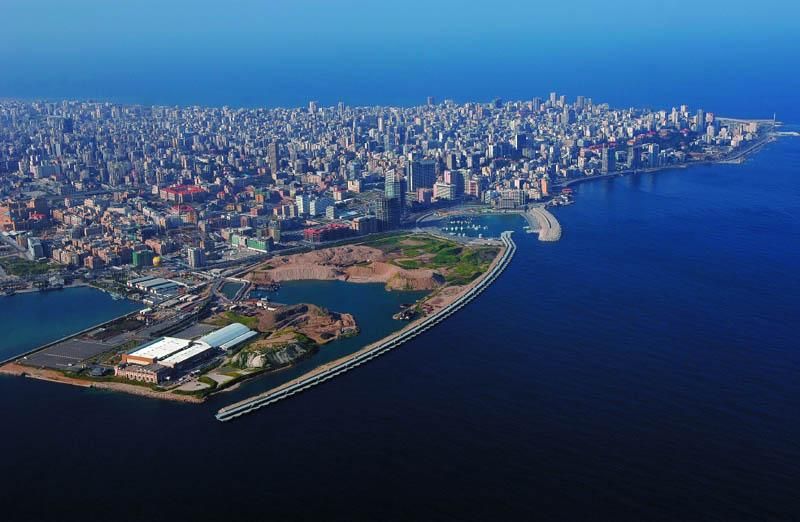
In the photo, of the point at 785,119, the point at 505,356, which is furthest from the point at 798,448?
the point at 785,119

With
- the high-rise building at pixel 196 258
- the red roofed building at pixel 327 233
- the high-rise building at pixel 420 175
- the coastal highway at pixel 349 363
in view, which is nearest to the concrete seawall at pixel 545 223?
the coastal highway at pixel 349 363

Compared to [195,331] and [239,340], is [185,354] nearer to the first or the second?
[239,340]

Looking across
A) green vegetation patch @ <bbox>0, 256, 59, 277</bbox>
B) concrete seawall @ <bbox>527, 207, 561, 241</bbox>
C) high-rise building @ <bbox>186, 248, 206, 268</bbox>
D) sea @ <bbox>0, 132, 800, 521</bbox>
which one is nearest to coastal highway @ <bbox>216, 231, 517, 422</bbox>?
sea @ <bbox>0, 132, 800, 521</bbox>

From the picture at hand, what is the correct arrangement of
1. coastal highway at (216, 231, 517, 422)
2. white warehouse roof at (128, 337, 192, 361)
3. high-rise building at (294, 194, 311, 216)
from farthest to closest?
1. high-rise building at (294, 194, 311, 216)
2. white warehouse roof at (128, 337, 192, 361)
3. coastal highway at (216, 231, 517, 422)

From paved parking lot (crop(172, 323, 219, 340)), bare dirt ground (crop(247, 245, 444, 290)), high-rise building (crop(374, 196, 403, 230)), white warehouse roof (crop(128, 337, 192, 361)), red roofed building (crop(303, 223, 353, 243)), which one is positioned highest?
high-rise building (crop(374, 196, 403, 230))

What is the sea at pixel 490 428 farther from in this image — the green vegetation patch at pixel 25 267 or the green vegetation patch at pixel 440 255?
the green vegetation patch at pixel 25 267

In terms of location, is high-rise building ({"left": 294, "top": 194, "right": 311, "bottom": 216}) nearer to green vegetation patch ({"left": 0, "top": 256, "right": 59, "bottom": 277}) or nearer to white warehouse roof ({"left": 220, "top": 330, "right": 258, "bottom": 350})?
green vegetation patch ({"left": 0, "top": 256, "right": 59, "bottom": 277})
